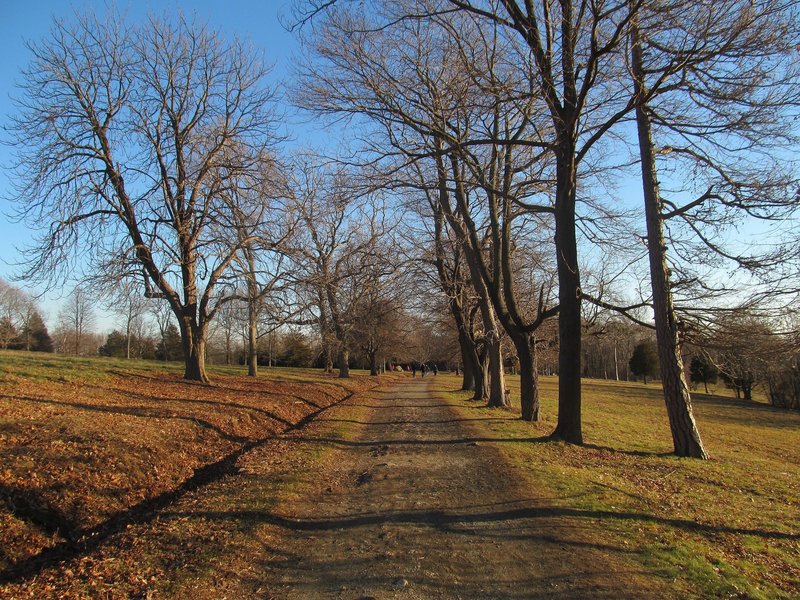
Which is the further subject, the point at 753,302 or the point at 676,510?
the point at 753,302

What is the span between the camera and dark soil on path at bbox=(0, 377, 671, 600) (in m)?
4.04

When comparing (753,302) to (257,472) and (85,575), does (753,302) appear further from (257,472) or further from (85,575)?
(85,575)

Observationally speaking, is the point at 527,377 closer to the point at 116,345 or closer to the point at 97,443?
the point at 97,443

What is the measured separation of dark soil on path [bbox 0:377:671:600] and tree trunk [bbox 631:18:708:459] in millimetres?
4606

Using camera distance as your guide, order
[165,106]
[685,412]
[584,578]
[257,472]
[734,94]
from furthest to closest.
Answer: [165,106]
[685,412]
[734,94]
[257,472]
[584,578]

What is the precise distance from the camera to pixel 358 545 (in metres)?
4.91

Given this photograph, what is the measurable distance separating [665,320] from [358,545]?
8.14 metres

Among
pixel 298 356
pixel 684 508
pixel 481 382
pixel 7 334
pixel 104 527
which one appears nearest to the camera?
pixel 104 527

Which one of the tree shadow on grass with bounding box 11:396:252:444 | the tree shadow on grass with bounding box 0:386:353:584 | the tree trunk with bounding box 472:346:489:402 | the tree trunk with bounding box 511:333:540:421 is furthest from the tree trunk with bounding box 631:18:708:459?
the tree trunk with bounding box 472:346:489:402

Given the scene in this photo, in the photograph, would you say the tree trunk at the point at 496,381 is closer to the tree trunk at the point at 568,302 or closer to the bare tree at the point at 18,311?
the tree trunk at the point at 568,302

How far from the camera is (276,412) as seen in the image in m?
14.8

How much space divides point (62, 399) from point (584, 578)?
10936mm

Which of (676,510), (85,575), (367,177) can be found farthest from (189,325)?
(676,510)

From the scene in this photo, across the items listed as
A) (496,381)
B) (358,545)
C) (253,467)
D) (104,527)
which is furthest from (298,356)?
(358,545)
